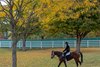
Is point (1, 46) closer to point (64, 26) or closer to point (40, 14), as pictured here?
point (64, 26)

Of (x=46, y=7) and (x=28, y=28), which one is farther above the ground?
(x=46, y=7)

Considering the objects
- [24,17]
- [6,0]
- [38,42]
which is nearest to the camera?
[6,0]

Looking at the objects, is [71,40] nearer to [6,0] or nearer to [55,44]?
[55,44]

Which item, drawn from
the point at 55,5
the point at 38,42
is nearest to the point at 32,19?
the point at 55,5

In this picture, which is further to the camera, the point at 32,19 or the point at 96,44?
the point at 96,44

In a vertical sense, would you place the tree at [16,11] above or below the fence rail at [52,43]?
above

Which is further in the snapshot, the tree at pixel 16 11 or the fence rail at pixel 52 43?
the fence rail at pixel 52 43

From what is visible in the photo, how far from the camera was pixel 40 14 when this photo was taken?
11.3 m

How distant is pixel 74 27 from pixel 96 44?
20971mm

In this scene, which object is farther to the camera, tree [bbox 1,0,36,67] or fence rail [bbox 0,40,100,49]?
fence rail [bbox 0,40,100,49]

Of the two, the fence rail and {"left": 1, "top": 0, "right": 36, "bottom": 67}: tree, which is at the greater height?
{"left": 1, "top": 0, "right": 36, "bottom": 67}: tree

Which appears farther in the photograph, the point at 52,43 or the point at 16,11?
the point at 52,43

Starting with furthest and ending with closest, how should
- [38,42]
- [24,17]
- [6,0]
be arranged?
[38,42], [24,17], [6,0]

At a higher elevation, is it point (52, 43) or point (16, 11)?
point (16, 11)
